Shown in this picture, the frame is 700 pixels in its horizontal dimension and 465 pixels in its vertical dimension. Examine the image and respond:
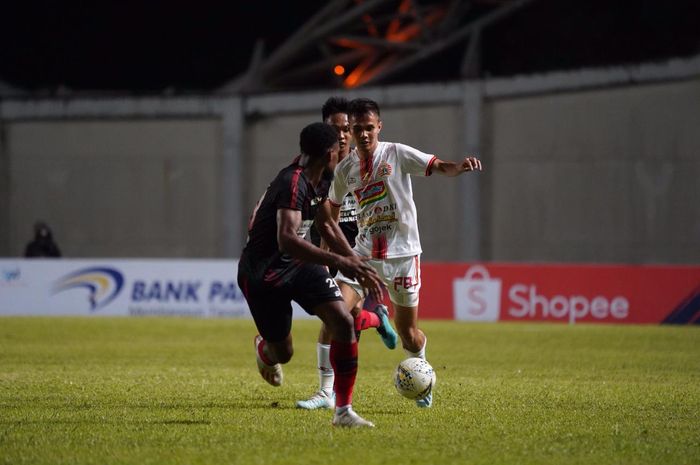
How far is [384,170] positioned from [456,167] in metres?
0.70

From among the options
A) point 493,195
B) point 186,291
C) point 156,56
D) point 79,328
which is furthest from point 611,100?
point 156,56

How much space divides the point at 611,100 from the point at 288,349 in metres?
22.3

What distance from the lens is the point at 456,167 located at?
9.00 meters

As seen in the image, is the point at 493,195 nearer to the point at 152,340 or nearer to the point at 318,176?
the point at 152,340

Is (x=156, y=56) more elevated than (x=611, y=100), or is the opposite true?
(x=156, y=56)

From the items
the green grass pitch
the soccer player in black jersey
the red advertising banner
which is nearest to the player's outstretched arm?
the soccer player in black jersey

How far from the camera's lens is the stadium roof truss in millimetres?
37250

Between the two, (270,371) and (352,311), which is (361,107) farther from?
(270,371)

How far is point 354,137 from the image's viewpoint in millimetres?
9586

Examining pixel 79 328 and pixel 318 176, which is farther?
pixel 79 328

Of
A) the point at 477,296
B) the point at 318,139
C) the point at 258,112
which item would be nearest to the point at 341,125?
the point at 318,139

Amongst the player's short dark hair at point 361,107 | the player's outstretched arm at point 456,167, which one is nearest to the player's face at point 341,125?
the player's short dark hair at point 361,107

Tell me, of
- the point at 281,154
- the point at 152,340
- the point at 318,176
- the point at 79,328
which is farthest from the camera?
the point at 281,154

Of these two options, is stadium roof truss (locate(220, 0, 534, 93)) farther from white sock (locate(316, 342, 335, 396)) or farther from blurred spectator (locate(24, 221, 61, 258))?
white sock (locate(316, 342, 335, 396))
